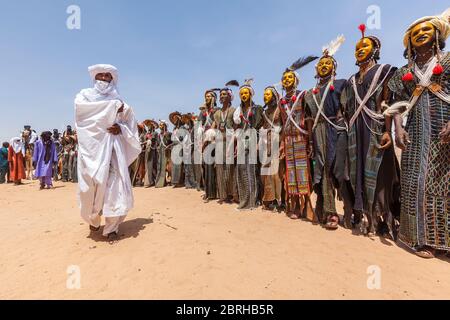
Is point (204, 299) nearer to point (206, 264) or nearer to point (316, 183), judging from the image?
point (206, 264)

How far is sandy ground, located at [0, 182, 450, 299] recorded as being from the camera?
2.30 m

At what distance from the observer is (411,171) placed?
10.2 feet

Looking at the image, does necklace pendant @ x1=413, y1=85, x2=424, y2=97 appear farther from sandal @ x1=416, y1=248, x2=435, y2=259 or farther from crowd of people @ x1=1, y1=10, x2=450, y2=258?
sandal @ x1=416, y1=248, x2=435, y2=259

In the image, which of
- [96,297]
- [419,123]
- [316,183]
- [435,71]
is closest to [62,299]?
[96,297]

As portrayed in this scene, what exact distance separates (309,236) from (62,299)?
118 inches

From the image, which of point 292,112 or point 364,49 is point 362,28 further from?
point 292,112

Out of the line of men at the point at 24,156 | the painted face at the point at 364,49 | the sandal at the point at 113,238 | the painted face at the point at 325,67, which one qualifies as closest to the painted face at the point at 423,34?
the painted face at the point at 364,49

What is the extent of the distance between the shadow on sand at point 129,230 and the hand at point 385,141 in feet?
11.9

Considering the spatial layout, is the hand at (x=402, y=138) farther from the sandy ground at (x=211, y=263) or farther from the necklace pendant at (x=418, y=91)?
the sandy ground at (x=211, y=263)

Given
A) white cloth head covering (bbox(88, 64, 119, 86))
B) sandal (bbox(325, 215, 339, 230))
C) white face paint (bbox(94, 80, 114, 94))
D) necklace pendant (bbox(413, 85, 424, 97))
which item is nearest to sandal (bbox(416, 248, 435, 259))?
sandal (bbox(325, 215, 339, 230))

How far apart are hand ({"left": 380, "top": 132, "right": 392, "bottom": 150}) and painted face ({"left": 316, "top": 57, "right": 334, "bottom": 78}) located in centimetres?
135

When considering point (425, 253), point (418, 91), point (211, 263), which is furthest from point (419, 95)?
point (211, 263)

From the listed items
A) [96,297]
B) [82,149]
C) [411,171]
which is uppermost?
[82,149]

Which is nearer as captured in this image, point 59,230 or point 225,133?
point 59,230
